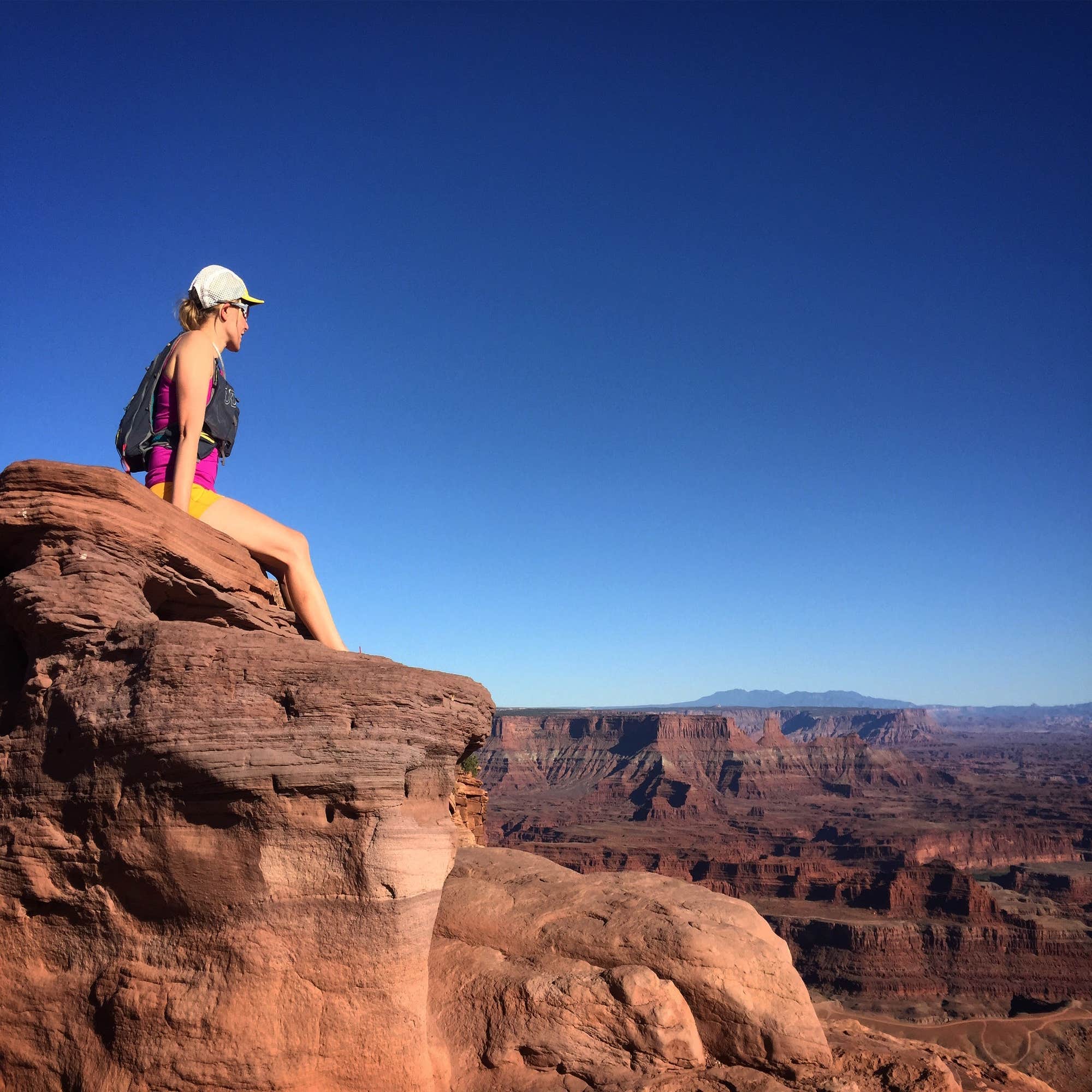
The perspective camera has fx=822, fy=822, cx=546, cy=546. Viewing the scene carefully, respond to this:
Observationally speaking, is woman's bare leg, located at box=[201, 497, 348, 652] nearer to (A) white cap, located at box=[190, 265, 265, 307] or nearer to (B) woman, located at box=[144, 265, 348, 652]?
(B) woman, located at box=[144, 265, 348, 652]

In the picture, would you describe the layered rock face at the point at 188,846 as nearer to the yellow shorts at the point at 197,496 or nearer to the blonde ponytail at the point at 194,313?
the yellow shorts at the point at 197,496

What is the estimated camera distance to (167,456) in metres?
6.02

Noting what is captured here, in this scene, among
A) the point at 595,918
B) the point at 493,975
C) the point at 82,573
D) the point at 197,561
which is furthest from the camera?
the point at 595,918

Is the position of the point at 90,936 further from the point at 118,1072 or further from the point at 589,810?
the point at 589,810

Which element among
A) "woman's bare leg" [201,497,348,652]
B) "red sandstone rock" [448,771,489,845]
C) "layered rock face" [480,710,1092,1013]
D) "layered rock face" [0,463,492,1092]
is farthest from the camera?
"layered rock face" [480,710,1092,1013]

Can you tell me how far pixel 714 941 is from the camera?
7.25m

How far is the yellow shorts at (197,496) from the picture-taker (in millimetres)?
6020

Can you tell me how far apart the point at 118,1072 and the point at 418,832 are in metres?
2.17

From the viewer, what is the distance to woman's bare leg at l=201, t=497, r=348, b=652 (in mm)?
6383

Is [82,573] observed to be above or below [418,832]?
above

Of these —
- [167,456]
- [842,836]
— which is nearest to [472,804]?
[167,456]

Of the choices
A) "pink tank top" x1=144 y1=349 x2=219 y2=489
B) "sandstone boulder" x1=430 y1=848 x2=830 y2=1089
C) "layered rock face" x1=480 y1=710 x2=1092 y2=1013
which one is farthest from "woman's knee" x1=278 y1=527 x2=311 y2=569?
"layered rock face" x1=480 y1=710 x2=1092 y2=1013

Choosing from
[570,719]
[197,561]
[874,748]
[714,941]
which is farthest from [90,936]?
[874,748]

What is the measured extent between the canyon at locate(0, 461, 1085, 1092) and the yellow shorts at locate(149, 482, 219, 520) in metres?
0.19
